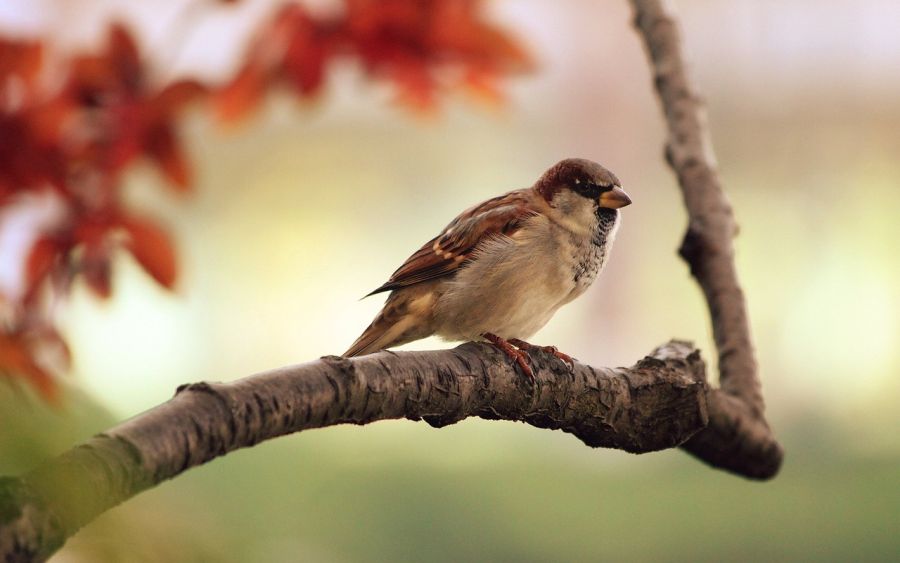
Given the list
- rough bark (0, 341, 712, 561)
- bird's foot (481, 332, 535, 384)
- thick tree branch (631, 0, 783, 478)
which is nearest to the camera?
rough bark (0, 341, 712, 561)

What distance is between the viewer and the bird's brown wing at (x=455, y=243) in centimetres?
118

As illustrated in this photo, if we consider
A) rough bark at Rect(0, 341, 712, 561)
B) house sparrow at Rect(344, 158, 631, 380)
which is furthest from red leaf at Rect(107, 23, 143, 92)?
rough bark at Rect(0, 341, 712, 561)

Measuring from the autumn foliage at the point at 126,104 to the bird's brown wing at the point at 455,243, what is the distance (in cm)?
15

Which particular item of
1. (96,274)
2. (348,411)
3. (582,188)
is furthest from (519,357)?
(96,274)

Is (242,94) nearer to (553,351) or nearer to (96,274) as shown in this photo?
(96,274)

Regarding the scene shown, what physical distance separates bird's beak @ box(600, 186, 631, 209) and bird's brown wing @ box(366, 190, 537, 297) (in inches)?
3.4

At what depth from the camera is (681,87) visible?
109cm

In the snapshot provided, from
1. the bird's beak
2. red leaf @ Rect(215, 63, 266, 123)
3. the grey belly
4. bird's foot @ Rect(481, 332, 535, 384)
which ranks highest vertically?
the bird's beak

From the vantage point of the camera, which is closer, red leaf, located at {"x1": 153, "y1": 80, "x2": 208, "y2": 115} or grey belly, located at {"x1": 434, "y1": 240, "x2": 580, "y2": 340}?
red leaf, located at {"x1": 153, "y1": 80, "x2": 208, "y2": 115}

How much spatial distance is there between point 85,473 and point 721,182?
2.63ft

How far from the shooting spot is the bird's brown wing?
1.18m

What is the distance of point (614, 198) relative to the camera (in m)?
1.14

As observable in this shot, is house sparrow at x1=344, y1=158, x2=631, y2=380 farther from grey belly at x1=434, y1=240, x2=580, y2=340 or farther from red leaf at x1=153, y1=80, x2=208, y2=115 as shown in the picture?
red leaf at x1=153, y1=80, x2=208, y2=115

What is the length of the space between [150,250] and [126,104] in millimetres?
157
